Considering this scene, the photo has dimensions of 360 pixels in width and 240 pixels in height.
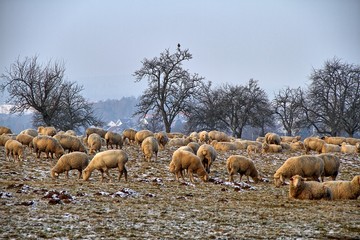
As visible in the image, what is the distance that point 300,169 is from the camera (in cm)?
1919

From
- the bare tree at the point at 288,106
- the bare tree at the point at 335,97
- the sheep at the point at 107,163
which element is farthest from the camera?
the bare tree at the point at 288,106

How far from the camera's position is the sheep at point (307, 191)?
51.4ft

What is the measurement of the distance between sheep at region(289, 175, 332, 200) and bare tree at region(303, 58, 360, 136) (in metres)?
46.3

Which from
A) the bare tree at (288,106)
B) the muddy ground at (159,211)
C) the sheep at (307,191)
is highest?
the bare tree at (288,106)

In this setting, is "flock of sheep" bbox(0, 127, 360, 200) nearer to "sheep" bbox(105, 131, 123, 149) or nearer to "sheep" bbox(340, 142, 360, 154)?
→ "sheep" bbox(105, 131, 123, 149)

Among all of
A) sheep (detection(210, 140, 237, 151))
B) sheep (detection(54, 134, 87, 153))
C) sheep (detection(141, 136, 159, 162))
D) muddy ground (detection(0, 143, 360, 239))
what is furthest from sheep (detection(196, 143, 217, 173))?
sheep (detection(210, 140, 237, 151))

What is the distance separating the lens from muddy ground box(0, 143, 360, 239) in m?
10.0

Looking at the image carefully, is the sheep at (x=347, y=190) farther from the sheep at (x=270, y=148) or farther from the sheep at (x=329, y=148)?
the sheep at (x=329, y=148)

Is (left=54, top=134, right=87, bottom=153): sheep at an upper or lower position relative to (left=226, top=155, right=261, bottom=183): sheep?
upper

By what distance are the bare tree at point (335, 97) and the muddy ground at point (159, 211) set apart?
44.8 metres

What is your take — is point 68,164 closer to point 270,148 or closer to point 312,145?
point 270,148

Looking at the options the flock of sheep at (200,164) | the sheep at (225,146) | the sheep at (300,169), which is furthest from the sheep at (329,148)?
the sheep at (300,169)

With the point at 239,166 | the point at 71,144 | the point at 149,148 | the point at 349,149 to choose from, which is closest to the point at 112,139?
the point at 71,144

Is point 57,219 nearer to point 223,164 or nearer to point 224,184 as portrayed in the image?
point 224,184
